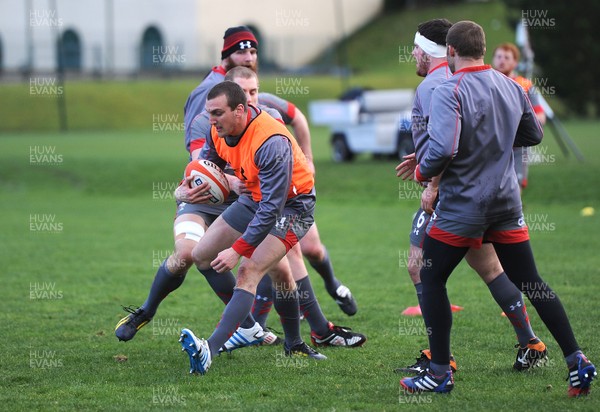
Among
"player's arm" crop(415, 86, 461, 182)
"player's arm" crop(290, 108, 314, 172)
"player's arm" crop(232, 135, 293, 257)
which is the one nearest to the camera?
"player's arm" crop(415, 86, 461, 182)

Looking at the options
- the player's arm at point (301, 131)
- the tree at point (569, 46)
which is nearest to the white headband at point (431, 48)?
the player's arm at point (301, 131)

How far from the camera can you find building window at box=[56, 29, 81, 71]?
54.7 m

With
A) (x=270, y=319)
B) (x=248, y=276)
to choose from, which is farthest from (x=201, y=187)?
(x=270, y=319)

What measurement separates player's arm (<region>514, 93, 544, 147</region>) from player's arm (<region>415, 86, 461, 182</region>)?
563 millimetres

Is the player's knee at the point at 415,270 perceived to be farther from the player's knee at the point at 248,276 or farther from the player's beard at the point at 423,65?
the player's beard at the point at 423,65

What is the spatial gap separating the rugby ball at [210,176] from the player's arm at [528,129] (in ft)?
6.72

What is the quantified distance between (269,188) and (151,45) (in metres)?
53.7

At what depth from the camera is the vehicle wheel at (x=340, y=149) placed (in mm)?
24312

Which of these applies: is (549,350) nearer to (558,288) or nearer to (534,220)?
(558,288)

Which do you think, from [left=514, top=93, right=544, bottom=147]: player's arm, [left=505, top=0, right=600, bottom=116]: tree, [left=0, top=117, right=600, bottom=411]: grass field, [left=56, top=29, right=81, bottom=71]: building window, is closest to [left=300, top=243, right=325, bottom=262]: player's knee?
[left=0, top=117, right=600, bottom=411]: grass field

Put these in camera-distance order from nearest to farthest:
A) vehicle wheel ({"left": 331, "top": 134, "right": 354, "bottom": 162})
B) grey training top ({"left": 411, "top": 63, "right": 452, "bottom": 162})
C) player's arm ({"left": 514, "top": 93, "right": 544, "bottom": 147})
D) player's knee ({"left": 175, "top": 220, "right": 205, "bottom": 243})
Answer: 1. player's arm ({"left": 514, "top": 93, "right": 544, "bottom": 147})
2. grey training top ({"left": 411, "top": 63, "right": 452, "bottom": 162})
3. player's knee ({"left": 175, "top": 220, "right": 205, "bottom": 243})
4. vehicle wheel ({"left": 331, "top": 134, "right": 354, "bottom": 162})

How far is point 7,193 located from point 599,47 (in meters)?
29.2

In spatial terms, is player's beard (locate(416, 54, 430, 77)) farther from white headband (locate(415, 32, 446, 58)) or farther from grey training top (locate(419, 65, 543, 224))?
grey training top (locate(419, 65, 543, 224))

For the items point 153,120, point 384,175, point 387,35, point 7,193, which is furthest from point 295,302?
point 387,35
